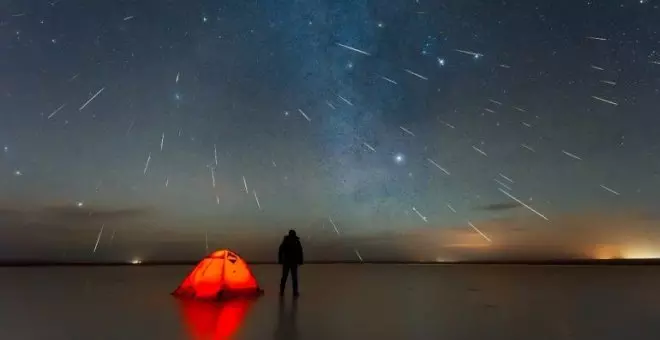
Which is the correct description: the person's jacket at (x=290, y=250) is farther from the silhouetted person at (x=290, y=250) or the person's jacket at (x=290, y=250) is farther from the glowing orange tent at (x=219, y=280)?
the glowing orange tent at (x=219, y=280)

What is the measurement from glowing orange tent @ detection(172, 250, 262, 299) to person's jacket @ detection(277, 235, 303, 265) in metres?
1.53

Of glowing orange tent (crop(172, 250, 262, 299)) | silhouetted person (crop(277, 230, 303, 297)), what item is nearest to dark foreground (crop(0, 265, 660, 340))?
glowing orange tent (crop(172, 250, 262, 299))

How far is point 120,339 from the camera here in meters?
7.58

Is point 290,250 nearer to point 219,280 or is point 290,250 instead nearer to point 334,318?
point 219,280

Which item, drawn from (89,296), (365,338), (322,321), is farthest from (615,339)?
(89,296)

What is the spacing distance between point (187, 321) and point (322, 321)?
2.46 metres

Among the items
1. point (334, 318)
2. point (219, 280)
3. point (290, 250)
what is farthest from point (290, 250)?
point (334, 318)

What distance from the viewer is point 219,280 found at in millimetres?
14188

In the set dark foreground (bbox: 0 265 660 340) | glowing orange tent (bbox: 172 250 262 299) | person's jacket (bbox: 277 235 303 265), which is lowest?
dark foreground (bbox: 0 265 660 340)

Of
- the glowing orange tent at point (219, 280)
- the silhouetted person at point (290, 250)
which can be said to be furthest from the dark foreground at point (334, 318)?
the silhouetted person at point (290, 250)

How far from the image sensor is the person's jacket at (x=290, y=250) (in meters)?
14.1

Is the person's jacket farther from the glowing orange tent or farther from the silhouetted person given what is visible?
the glowing orange tent

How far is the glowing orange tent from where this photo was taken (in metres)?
14.1

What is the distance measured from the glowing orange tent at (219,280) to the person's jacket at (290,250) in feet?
5.01
